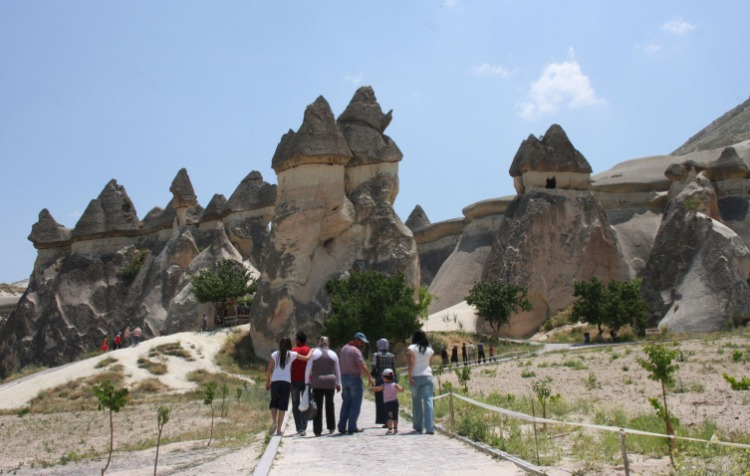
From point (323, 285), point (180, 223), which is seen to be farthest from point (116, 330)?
point (323, 285)

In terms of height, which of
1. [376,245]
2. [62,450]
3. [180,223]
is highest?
[180,223]

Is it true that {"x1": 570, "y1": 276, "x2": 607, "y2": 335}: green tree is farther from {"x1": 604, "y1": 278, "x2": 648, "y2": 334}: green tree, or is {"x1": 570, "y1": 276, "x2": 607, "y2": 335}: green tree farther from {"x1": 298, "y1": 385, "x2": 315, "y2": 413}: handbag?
{"x1": 298, "y1": 385, "x2": 315, "y2": 413}: handbag

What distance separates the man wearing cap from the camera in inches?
379

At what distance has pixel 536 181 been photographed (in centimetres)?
3628

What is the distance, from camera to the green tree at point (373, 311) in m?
24.5

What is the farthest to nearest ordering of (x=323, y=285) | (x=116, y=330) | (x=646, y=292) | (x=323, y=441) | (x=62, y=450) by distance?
1. (x=116, y=330)
2. (x=646, y=292)
3. (x=323, y=285)
4. (x=62, y=450)
5. (x=323, y=441)

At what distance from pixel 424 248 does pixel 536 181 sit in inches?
634

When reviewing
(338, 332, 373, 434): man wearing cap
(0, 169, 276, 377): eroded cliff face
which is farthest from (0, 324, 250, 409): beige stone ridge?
(338, 332, 373, 434): man wearing cap

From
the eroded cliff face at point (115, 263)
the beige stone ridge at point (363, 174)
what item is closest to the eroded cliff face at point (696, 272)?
the beige stone ridge at point (363, 174)

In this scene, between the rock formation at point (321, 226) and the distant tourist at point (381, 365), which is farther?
the rock formation at point (321, 226)

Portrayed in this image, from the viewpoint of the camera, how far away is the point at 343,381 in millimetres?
9875

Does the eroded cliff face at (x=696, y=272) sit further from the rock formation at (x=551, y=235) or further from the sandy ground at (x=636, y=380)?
the sandy ground at (x=636, y=380)

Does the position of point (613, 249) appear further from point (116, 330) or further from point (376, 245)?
point (116, 330)

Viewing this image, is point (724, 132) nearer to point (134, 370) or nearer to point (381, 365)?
point (134, 370)
